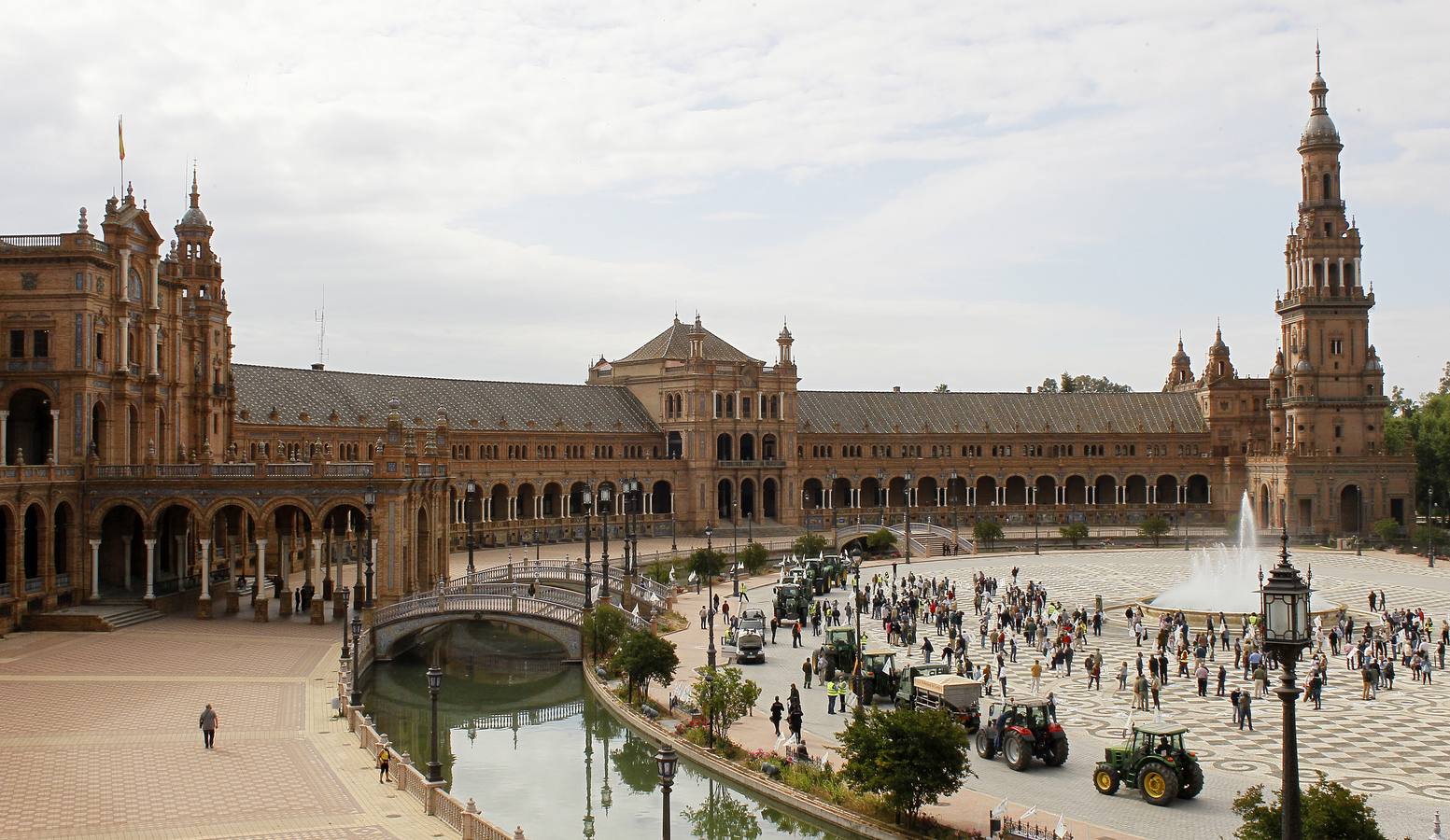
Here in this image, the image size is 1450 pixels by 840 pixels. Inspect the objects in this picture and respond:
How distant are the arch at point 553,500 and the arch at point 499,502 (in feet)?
12.0

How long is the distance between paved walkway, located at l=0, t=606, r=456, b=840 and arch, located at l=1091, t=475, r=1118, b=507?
86.5 metres

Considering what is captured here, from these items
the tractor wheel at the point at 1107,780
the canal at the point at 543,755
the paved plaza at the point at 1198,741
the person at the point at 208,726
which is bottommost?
the canal at the point at 543,755

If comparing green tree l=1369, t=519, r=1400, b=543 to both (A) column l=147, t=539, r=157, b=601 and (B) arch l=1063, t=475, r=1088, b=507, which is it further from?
(A) column l=147, t=539, r=157, b=601

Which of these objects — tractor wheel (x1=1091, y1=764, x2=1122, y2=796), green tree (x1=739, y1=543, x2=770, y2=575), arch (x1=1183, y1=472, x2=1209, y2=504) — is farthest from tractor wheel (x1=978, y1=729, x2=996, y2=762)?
arch (x1=1183, y1=472, x2=1209, y2=504)

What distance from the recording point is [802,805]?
3084 cm

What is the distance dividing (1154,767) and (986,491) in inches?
3677

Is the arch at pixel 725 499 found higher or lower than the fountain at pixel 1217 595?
higher

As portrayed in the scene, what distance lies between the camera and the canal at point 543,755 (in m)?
32.7

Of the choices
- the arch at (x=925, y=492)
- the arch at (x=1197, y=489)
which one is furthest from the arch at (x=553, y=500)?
the arch at (x=1197, y=489)

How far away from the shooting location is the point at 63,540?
189 ft

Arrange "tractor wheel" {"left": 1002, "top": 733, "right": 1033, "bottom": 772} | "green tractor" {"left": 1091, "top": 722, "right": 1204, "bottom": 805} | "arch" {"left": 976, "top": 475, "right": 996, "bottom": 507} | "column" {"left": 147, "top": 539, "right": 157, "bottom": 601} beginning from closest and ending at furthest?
1. "green tractor" {"left": 1091, "top": 722, "right": 1204, "bottom": 805}
2. "tractor wheel" {"left": 1002, "top": 733, "right": 1033, "bottom": 772}
3. "column" {"left": 147, "top": 539, "right": 157, "bottom": 601}
4. "arch" {"left": 976, "top": 475, "right": 996, "bottom": 507}

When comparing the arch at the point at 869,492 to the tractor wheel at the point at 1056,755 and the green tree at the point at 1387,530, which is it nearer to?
the green tree at the point at 1387,530

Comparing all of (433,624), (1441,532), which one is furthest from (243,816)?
(1441,532)

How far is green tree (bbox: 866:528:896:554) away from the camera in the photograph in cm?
9138
